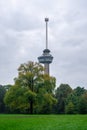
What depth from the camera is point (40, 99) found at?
68250mm

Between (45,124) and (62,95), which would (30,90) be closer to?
(62,95)

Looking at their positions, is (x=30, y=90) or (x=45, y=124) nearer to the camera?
(x=45, y=124)

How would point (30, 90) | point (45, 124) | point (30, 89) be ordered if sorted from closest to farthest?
point (45, 124) → point (30, 90) → point (30, 89)

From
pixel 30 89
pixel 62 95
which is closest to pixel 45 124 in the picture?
pixel 30 89

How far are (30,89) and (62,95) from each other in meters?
42.3

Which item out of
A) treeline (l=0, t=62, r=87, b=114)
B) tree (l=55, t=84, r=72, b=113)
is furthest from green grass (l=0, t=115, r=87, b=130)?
tree (l=55, t=84, r=72, b=113)

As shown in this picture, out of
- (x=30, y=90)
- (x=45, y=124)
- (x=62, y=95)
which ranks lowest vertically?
(x=45, y=124)

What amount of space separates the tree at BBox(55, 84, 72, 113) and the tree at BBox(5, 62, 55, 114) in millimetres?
33470

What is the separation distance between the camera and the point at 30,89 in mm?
70062

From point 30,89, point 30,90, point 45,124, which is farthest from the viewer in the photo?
point 30,89

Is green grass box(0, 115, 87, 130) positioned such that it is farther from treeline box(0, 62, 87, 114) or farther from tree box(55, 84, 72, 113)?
tree box(55, 84, 72, 113)

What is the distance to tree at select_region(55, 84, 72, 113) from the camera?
4151 inches

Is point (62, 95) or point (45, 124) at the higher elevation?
point (62, 95)

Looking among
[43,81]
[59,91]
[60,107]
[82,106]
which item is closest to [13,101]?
[43,81]
